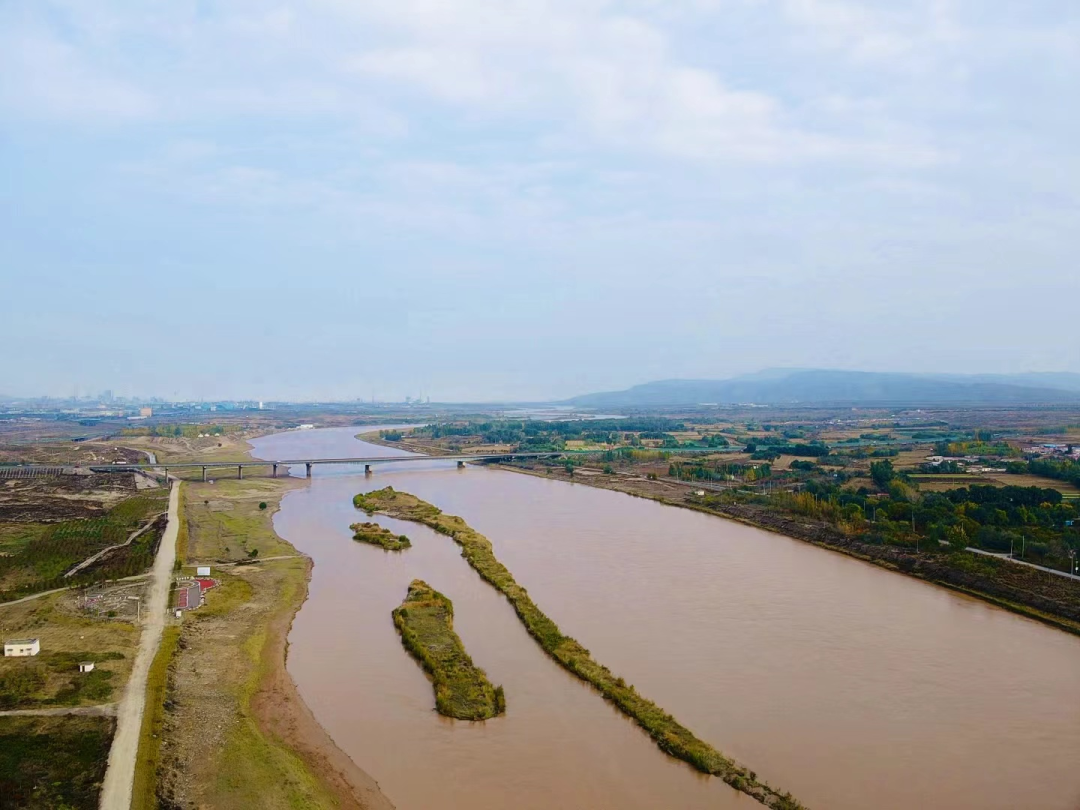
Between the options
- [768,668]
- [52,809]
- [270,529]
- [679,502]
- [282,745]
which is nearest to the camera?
[52,809]

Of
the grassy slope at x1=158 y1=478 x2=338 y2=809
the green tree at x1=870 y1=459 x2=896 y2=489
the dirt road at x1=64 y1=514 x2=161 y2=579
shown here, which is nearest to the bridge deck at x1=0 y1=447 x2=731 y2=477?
the dirt road at x1=64 y1=514 x2=161 y2=579

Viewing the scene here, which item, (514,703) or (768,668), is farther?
(768,668)

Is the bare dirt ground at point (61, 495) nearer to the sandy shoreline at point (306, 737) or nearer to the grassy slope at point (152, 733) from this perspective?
the grassy slope at point (152, 733)

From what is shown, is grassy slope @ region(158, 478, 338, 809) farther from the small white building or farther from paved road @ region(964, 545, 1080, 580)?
paved road @ region(964, 545, 1080, 580)

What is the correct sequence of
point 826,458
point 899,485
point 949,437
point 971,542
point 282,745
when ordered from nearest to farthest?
point 282,745
point 971,542
point 899,485
point 826,458
point 949,437

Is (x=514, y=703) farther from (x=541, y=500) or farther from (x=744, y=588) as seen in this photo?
(x=541, y=500)

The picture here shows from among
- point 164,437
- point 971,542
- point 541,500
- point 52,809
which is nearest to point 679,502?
point 541,500
